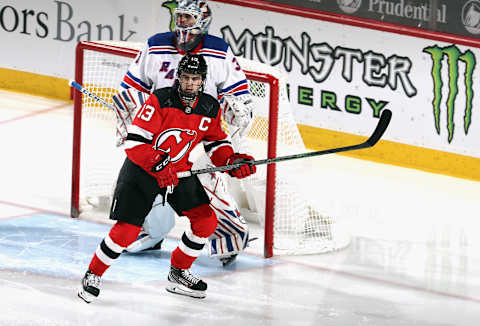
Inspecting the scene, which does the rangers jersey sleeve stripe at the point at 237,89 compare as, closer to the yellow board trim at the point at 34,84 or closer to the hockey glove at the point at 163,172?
the hockey glove at the point at 163,172

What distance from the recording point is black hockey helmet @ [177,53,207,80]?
18.2 feet

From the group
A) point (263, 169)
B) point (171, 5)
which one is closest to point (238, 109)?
point (263, 169)

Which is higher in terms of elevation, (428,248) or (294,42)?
(294,42)

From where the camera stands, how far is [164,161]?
18.3 ft

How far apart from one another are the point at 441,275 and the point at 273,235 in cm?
94

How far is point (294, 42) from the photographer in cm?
904

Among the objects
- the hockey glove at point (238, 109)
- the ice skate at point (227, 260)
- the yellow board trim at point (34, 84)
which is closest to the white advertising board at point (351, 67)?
the yellow board trim at point (34, 84)

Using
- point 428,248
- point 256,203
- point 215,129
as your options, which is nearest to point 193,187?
point 215,129

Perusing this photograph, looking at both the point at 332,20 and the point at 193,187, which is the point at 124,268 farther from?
the point at 332,20

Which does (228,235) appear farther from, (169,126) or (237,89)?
(169,126)

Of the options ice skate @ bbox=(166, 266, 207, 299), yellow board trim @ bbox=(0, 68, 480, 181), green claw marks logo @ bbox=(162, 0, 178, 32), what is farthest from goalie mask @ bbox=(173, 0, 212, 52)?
green claw marks logo @ bbox=(162, 0, 178, 32)

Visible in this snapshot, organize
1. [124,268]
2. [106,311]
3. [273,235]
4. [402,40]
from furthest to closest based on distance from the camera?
1. [402,40]
2. [273,235]
3. [124,268]
4. [106,311]

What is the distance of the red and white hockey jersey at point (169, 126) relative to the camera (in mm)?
5570

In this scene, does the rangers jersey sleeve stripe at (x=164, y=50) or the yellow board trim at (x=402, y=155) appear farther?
the yellow board trim at (x=402, y=155)
